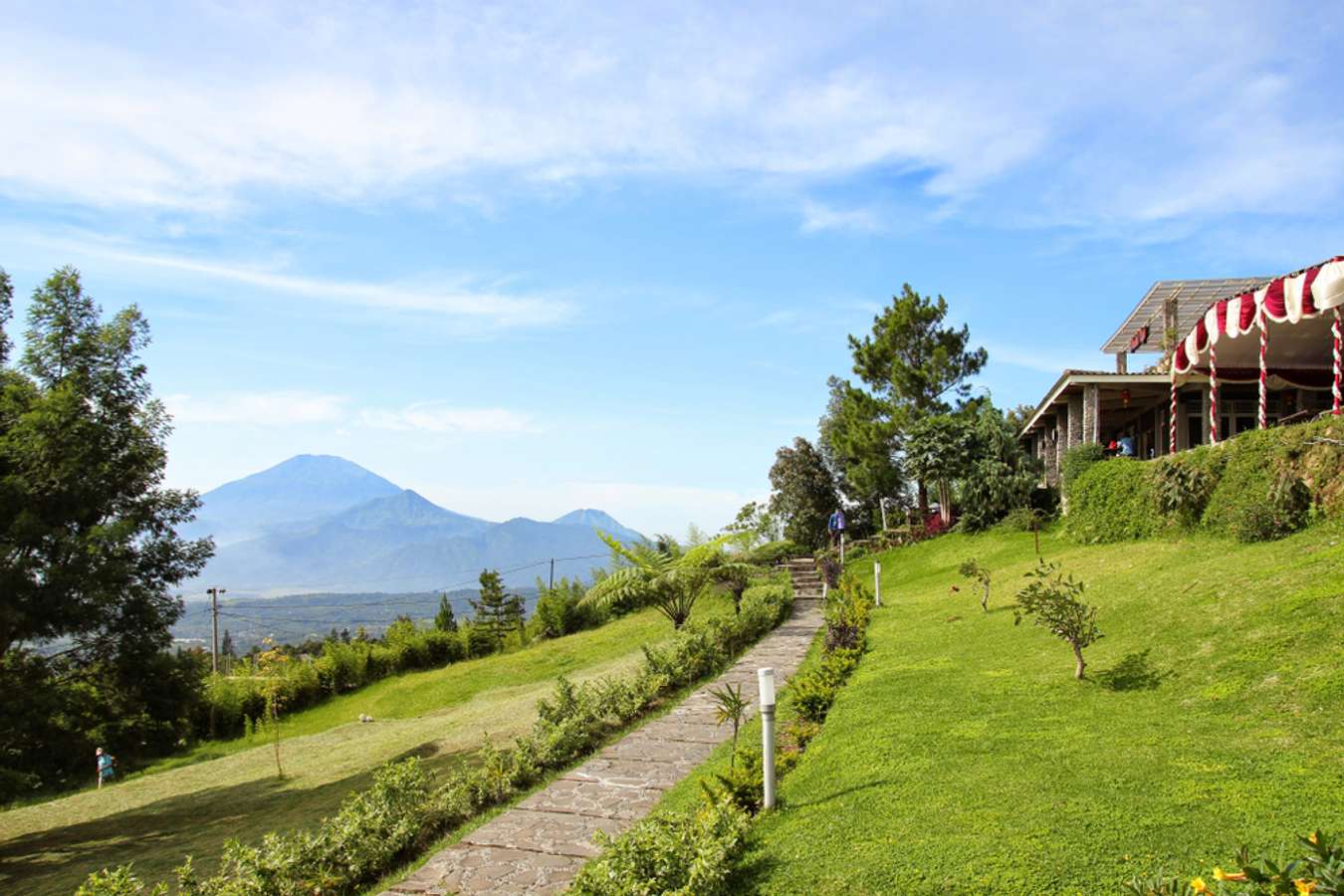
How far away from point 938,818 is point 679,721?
549 centimetres

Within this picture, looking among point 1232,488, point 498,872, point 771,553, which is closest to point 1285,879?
point 498,872

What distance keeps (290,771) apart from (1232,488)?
606 inches

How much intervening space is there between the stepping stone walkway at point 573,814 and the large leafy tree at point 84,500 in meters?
8.02

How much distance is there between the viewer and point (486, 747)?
899cm

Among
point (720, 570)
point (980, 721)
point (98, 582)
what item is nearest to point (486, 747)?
Answer: point (980, 721)

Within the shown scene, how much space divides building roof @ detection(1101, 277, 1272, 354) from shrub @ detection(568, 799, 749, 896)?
80.2 feet

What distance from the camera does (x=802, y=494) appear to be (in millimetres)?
34312

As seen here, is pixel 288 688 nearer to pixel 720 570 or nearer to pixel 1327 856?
pixel 720 570

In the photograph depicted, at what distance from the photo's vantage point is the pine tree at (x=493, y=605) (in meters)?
25.5

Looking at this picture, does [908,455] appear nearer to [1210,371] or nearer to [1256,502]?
[1210,371]

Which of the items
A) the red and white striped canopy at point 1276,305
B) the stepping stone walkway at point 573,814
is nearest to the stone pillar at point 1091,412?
the red and white striped canopy at point 1276,305

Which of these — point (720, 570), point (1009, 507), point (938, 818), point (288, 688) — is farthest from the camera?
point (1009, 507)

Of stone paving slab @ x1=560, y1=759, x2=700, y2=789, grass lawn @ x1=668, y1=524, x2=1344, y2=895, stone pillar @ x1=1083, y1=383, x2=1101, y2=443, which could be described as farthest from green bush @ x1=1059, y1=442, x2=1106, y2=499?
stone paving slab @ x1=560, y1=759, x2=700, y2=789

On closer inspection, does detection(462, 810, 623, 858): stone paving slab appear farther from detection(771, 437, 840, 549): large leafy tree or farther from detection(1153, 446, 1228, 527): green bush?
detection(771, 437, 840, 549): large leafy tree
